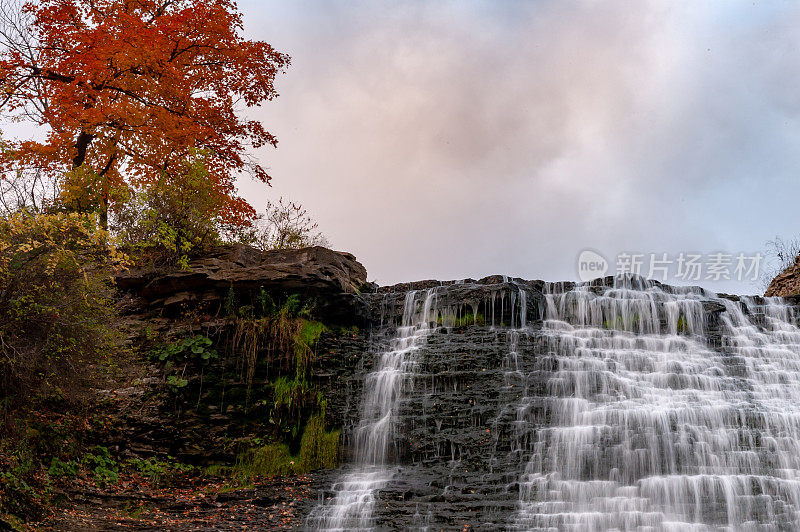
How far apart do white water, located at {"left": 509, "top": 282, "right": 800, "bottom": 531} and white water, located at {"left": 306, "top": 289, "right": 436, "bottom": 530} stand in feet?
7.61

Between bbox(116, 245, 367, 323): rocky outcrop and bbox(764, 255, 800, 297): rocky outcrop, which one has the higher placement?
bbox(764, 255, 800, 297): rocky outcrop

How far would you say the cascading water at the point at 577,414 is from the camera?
932 centimetres

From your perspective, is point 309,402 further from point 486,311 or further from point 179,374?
point 486,311

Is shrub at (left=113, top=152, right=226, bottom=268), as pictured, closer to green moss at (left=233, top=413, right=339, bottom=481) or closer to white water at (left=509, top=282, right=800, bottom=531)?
green moss at (left=233, top=413, right=339, bottom=481)

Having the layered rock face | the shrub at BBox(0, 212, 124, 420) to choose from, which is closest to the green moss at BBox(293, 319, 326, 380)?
the layered rock face

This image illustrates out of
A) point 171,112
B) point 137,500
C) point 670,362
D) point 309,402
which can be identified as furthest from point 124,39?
point 670,362

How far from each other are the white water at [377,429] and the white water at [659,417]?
232 centimetres

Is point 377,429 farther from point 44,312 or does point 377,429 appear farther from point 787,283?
point 787,283

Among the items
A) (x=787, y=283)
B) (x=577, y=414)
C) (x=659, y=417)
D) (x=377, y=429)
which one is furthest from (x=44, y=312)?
(x=787, y=283)

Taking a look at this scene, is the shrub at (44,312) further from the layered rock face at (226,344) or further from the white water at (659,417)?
the white water at (659,417)

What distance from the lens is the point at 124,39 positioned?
1458 centimetres

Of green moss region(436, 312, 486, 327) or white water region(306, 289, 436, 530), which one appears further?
green moss region(436, 312, 486, 327)

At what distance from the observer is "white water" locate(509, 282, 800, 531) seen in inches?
361

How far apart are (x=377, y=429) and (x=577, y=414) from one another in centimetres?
368
